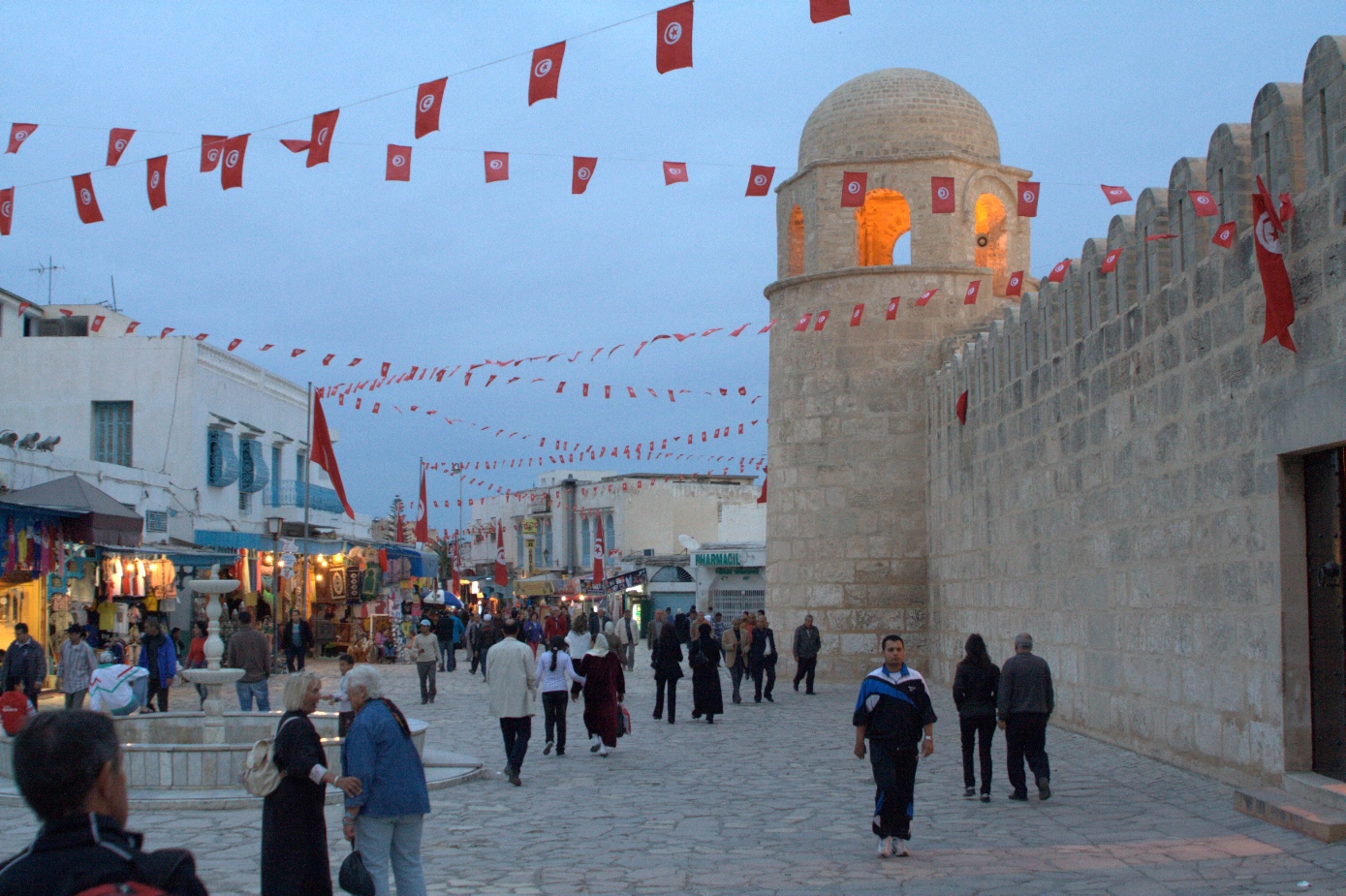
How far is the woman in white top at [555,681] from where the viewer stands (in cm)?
1266

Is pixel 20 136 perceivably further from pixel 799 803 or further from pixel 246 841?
pixel 799 803

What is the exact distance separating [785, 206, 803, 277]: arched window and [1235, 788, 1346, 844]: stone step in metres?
15.2

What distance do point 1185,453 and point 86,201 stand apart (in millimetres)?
10826

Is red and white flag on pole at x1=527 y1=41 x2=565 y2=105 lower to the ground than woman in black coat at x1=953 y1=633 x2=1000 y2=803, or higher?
higher

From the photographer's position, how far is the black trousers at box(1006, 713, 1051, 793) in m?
9.58

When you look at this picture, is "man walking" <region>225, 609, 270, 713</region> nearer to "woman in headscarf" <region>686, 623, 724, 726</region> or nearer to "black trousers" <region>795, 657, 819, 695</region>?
"woman in headscarf" <region>686, 623, 724, 726</region>

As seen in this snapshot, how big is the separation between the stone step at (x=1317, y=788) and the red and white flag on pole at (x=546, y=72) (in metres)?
7.45

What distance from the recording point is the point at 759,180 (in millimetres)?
14930

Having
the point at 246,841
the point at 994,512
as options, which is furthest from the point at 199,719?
the point at 994,512

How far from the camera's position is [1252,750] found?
30.9 ft

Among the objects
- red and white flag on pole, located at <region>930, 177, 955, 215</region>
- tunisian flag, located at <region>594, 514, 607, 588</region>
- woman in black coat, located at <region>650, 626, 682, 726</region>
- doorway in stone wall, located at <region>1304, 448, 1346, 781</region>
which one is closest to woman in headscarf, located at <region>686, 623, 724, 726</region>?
woman in black coat, located at <region>650, 626, 682, 726</region>

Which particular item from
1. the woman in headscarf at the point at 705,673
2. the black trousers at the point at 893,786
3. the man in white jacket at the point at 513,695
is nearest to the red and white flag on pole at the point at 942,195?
the woman in headscarf at the point at 705,673

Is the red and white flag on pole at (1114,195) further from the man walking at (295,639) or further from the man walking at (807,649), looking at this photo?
the man walking at (295,639)

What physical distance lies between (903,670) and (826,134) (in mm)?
15699
